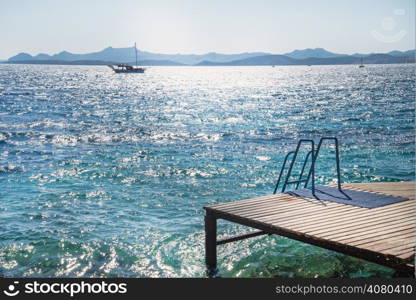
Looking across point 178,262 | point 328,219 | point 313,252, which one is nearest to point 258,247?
point 313,252

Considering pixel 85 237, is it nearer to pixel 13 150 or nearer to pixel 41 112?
pixel 13 150

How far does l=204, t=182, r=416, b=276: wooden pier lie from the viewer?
274 inches

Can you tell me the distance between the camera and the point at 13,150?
1088 inches

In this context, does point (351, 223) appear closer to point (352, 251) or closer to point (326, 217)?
point (326, 217)

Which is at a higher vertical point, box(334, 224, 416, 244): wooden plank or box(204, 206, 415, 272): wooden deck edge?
box(334, 224, 416, 244): wooden plank

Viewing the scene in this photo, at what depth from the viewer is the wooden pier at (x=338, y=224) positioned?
6.97 metres

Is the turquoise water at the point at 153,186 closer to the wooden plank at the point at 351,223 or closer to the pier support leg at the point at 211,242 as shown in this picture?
the pier support leg at the point at 211,242

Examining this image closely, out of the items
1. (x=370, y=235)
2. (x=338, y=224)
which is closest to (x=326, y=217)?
(x=338, y=224)

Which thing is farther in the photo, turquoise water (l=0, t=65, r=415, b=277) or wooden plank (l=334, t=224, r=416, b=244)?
turquoise water (l=0, t=65, r=415, b=277)

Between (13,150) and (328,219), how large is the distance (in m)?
23.6

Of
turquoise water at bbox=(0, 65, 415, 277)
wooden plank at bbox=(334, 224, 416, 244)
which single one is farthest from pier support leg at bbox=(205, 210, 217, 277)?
wooden plank at bbox=(334, 224, 416, 244)

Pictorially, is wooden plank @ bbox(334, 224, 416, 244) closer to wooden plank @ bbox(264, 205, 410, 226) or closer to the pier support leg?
wooden plank @ bbox(264, 205, 410, 226)

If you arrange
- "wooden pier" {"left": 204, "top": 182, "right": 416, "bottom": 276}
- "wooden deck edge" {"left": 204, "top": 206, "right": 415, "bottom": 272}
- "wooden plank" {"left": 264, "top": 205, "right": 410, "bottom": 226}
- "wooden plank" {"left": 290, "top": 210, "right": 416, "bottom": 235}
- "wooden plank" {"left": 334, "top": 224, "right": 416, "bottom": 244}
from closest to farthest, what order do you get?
"wooden deck edge" {"left": 204, "top": 206, "right": 415, "bottom": 272}
"wooden pier" {"left": 204, "top": 182, "right": 416, "bottom": 276}
"wooden plank" {"left": 334, "top": 224, "right": 416, "bottom": 244}
"wooden plank" {"left": 290, "top": 210, "right": 416, "bottom": 235}
"wooden plank" {"left": 264, "top": 205, "right": 410, "bottom": 226}

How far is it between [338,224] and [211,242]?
3036mm
